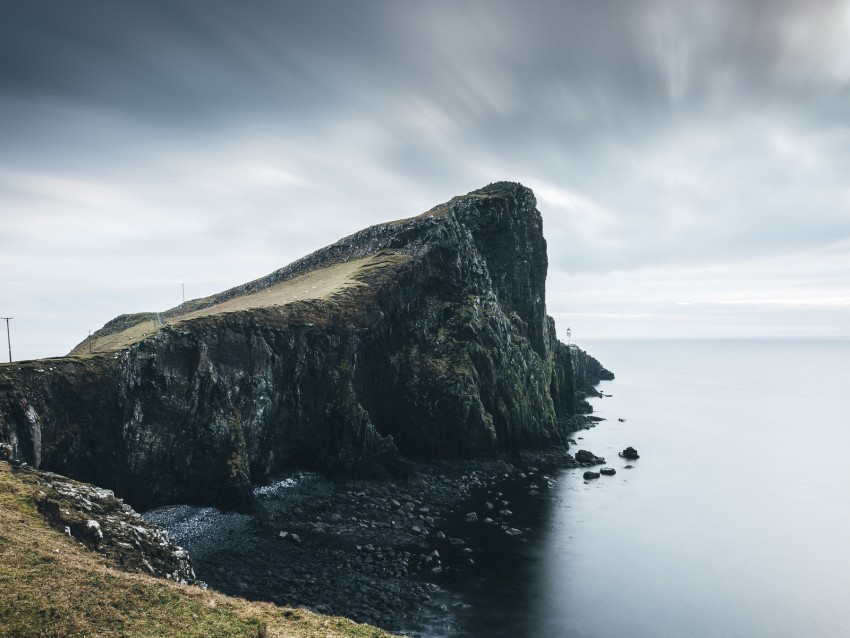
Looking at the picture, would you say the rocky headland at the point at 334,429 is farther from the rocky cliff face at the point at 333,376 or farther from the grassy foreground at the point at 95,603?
the grassy foreground at the point at 95,603

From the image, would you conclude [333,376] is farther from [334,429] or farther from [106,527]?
[106,527]

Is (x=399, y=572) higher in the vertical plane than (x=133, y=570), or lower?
lower

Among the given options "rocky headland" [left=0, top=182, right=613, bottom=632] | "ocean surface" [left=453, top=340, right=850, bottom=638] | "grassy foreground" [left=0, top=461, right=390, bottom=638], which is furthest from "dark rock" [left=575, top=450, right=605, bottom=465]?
"grassy foreground" [left=0, top=461, right=390, bottom=638]

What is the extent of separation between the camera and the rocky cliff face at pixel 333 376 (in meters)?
48.4

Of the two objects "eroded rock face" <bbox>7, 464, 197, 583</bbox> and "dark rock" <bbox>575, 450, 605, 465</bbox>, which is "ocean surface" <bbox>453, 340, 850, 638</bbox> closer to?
"dark rock" <bbox>575, 450, 605, 465</bbox>

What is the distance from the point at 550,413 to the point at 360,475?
4566 centimetres

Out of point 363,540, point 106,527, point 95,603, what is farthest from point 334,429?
point 95,603

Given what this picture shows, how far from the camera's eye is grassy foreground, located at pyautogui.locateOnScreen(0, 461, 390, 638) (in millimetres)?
18750

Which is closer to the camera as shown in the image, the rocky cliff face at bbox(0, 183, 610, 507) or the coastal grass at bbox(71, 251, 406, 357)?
the rocky cliff face at bbox(0, 183, 610, 507)

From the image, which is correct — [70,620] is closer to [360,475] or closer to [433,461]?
[360,475]

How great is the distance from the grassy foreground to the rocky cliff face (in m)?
24.8

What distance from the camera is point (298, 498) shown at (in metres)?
58.1

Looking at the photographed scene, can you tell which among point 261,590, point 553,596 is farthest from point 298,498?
point 553,596

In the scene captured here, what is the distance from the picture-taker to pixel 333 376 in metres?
70.2
